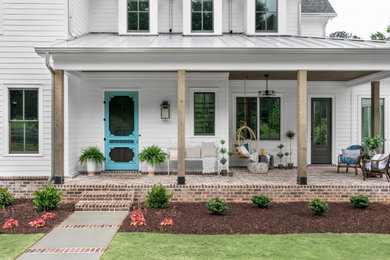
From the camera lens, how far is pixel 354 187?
749cm

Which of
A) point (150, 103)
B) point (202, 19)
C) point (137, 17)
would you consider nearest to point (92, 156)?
point (150, 103)

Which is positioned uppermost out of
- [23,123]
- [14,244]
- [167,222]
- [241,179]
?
[23,123]

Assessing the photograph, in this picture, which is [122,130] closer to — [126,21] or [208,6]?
[126,21]

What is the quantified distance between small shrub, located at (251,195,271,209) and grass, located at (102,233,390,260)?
1.52 m

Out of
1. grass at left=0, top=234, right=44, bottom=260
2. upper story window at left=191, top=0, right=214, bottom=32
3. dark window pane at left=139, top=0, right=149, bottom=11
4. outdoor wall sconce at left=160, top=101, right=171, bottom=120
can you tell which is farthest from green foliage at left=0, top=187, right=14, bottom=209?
upper story window at left=191, top=0, right=214, bottom=32

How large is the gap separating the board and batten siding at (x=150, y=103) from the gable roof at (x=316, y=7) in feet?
14.8

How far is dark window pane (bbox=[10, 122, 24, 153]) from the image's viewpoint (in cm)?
841

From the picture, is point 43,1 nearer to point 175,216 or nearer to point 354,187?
point 175,216

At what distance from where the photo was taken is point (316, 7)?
11.5 meters

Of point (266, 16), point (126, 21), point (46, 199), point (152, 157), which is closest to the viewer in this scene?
point (46, 199)

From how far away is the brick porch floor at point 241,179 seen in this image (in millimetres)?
7742

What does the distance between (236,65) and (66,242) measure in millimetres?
5112

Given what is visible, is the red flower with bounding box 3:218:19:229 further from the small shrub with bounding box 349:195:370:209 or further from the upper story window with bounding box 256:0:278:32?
the upper story window with bounding box 256:0:278:32

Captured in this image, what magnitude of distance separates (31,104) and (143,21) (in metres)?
4.20
